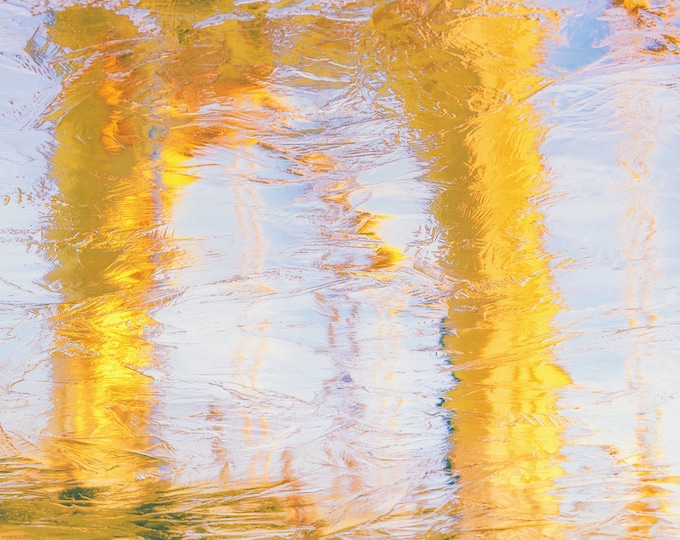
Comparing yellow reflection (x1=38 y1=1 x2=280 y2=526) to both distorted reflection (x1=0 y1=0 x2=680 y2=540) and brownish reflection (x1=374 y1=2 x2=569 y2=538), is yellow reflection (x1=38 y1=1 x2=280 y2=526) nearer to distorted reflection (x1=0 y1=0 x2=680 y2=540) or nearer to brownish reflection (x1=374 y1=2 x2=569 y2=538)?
distorted reflection (x1=0 y1=0 x2=680 y2=540)

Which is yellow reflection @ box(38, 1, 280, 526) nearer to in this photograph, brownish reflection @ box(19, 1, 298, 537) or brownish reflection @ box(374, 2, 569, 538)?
brownish reflection @ box(19, 1, 298, 537)

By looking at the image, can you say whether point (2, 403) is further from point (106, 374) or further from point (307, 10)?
point (307, 10)

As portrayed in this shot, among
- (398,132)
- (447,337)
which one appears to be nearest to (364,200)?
(398,132)

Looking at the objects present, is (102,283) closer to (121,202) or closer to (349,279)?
(121,202)

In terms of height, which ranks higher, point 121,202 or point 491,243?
point 121,202

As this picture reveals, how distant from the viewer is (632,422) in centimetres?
137

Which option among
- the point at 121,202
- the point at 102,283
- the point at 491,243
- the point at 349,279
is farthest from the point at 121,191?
the point at 491,243

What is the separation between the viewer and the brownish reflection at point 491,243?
137 cm

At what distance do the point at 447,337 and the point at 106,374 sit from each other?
2.98 feet

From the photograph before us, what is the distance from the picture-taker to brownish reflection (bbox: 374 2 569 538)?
1.37m

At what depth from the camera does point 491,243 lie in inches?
58.6

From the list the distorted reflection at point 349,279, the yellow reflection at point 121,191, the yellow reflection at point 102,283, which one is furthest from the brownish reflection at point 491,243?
the yellow reflection at point 102,283

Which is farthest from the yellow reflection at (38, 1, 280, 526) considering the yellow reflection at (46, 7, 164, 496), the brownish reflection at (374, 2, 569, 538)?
the brownish reflection at (374, 2, 569, 538)

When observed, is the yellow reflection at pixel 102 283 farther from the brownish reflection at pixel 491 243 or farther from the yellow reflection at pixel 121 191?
the brownish reflection at pixel 491 243
